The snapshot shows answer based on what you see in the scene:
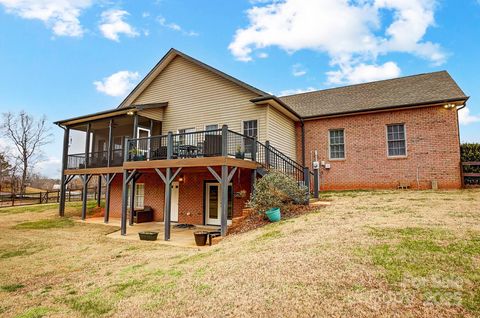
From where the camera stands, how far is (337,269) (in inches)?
182

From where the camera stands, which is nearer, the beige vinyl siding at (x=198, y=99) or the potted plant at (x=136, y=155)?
the potted plant at (x=136, y=155)

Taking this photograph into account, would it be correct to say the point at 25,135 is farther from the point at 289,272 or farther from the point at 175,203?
the point at 289,272

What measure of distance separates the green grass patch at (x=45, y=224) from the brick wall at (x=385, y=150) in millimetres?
12310

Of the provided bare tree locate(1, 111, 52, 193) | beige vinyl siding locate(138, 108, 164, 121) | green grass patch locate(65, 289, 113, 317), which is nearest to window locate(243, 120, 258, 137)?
beige vinyl siding locate(138, 108, 164, 121)

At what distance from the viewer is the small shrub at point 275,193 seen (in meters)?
9.61

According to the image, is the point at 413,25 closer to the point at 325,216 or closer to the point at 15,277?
the point at 325,216

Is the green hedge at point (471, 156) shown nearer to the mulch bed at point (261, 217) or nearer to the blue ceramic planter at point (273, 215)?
the mulch bed at point (261, 217)

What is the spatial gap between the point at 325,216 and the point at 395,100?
27.7 ft

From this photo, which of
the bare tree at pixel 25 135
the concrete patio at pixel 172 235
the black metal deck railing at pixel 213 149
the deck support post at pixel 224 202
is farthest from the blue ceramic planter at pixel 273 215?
the bare tree at pixel 25 135

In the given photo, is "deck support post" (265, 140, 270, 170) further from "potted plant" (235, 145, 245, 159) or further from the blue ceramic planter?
the blue ceramic planter

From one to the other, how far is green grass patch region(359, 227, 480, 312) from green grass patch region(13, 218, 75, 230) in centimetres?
1379

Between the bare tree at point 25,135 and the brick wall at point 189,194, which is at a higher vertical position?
the bare tree at point 25,135

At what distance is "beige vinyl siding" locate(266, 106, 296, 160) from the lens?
42.4ft

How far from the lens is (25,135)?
35.1 metres
